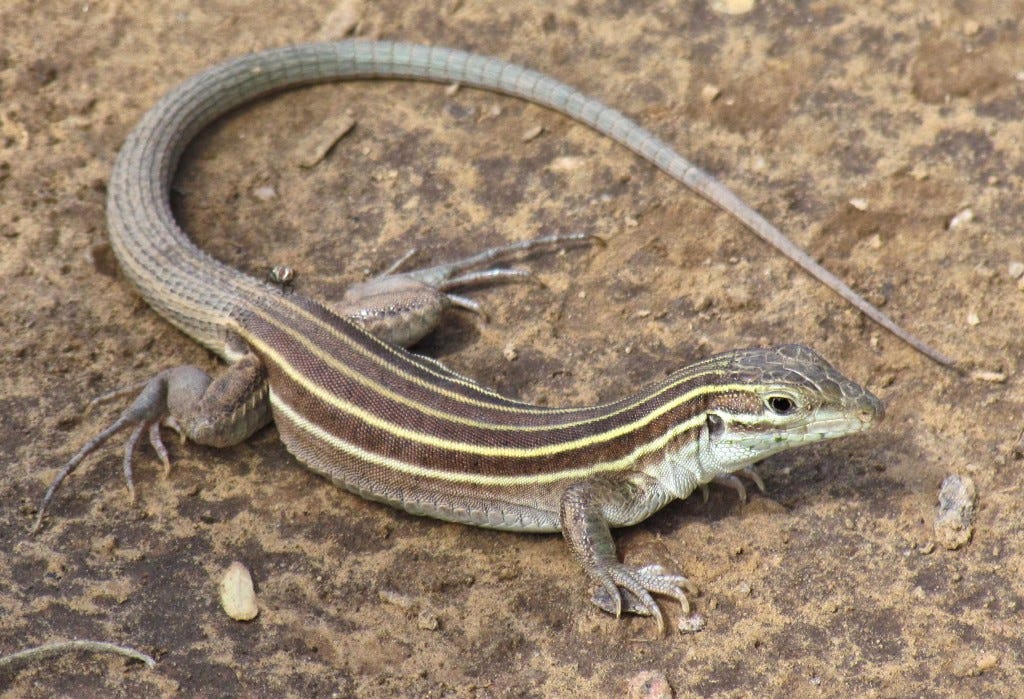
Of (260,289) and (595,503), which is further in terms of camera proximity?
(260,289)

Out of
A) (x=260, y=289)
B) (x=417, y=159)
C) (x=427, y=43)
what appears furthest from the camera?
(x=427, y=43)

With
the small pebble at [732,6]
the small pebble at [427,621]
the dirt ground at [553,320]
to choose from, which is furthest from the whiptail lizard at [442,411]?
the small pebble at [732,6]

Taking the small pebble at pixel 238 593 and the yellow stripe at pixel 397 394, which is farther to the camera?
the yellow stripe at pixel 397 394

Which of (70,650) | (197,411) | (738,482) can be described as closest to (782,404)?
(738,482)

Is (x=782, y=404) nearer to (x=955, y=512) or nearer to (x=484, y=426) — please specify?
(x=955, y=512)

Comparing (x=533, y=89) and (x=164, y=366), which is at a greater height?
(x=533, y=89)

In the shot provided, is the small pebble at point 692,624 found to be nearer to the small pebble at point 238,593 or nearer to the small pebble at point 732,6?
the small pebble at point 238,593

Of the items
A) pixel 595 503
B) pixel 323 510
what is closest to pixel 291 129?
pixel 323 510

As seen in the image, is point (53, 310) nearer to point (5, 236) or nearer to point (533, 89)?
point (5, 236)
